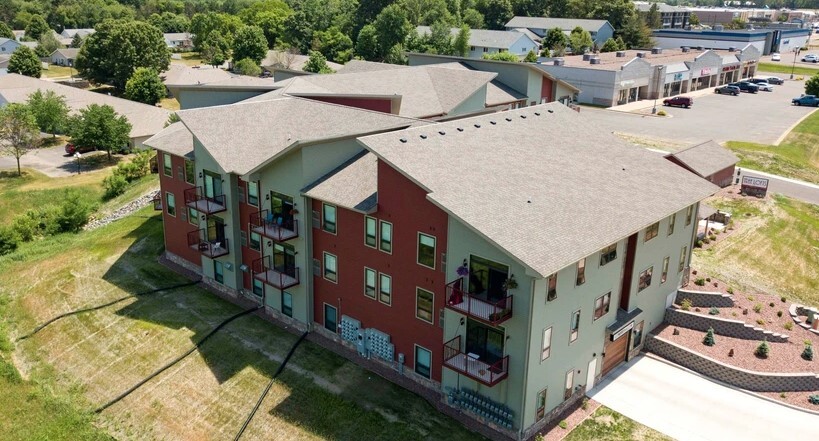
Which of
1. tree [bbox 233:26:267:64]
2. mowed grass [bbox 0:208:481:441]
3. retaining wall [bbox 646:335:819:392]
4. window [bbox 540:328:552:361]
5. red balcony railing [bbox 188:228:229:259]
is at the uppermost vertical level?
tree [bbox 233:26:267:64]

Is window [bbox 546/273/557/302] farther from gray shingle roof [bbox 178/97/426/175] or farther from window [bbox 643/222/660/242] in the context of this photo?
gray shingle roof [bbox 178/97/426/175]

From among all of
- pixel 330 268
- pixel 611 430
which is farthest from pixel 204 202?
pixel 611 430

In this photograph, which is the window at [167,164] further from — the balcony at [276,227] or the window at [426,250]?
the window at [426,250]

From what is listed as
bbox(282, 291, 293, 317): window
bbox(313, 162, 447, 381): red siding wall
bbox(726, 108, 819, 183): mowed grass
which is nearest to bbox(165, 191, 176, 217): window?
bbox(282, 291, 293, 317): window

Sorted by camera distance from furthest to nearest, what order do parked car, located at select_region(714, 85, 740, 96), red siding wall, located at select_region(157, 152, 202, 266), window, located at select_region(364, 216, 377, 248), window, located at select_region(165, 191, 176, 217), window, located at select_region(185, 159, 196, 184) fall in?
parked car, located at select_region(714, 85, 740, 96), window, located at select_region(165, 191, 176, 217), red siding wall, located at select_region(157, 152, 202, 266), window, located at select_region(185, 159, 196, 184), window, located at select_region(364, 216, 377, 248)

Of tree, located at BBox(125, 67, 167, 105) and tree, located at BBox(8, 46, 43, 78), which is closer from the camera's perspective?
tree, located at BBox(125, 67, 167, 105)

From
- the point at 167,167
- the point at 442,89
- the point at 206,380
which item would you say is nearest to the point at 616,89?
the point at 442,89
